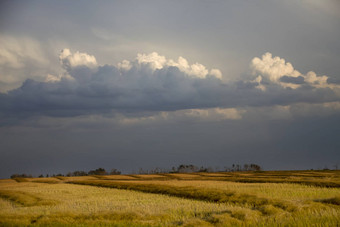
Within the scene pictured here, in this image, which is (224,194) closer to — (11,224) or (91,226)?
(91,226)

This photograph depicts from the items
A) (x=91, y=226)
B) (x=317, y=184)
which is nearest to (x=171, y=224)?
(x=91, y=226)

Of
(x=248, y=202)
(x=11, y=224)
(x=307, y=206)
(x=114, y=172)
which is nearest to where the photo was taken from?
(x=11, y=224)

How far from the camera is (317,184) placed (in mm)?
39062

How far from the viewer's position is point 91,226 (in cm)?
1673

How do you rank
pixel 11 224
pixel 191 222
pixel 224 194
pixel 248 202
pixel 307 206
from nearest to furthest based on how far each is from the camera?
pixel 191 222 → pixel 11 224 → pixel 307 206 → pixel 248 202 → pixel 224 194

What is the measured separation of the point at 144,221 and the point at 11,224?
7.06 metres

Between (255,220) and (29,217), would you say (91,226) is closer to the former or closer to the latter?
(29,217)

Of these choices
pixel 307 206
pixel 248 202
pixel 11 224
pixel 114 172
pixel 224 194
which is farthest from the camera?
pixel 114 172

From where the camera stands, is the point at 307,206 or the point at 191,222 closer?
the point at 191,222

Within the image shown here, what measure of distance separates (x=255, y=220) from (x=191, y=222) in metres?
3.03

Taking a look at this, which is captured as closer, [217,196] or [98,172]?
[217,196]

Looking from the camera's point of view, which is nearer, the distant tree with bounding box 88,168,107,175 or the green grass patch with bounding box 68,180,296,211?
the green grass patch with bounding box 68,180,296,211

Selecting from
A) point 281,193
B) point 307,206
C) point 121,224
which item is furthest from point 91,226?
point 281,193

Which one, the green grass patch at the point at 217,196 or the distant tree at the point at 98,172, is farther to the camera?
the distant tree at the point at 98,172
